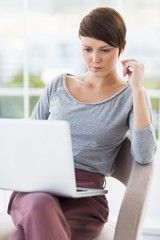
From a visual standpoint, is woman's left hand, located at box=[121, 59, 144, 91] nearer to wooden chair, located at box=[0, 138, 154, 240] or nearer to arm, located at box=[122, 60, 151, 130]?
arm, located at box=[122, 60, 151, 130]

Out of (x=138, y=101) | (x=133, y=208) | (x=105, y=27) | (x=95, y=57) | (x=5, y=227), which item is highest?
(x=105, y=27)

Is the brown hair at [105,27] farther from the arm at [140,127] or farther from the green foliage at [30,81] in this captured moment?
the green foliage at [30,81]

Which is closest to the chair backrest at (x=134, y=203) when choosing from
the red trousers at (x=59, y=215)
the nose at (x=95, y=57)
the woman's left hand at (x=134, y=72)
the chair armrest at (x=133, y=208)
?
the chair armrest at (x=133, y=208)

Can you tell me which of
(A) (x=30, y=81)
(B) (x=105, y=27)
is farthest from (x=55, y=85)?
(A) (x=30, y=81)

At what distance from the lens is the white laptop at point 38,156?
5.19 ft

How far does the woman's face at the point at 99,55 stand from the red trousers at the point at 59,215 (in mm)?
398

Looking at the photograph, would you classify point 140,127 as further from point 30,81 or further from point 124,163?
point 30,81

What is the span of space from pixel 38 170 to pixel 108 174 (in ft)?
1.68

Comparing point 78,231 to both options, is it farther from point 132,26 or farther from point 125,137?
point 132,26

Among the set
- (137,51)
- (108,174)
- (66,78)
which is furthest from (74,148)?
(137,51)

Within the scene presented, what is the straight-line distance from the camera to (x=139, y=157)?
6.28ft

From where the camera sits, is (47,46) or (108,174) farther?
(47,46)

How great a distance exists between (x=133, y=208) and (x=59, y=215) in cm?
26

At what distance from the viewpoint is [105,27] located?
6.36 feet
